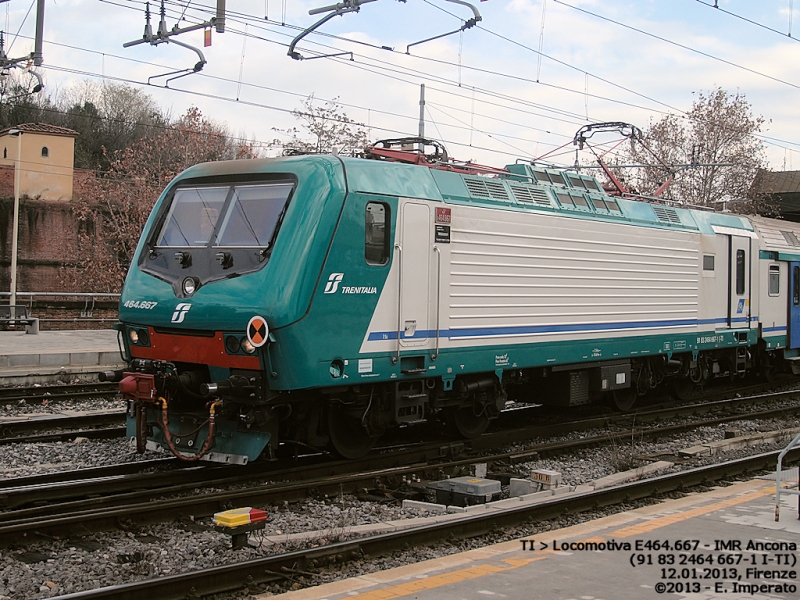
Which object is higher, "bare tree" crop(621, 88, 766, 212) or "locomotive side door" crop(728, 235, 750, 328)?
"bare tree" crop(621, 88, 766, 212)

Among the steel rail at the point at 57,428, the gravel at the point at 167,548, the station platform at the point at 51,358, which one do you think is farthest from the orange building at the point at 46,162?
the gravel at the point at 167,548

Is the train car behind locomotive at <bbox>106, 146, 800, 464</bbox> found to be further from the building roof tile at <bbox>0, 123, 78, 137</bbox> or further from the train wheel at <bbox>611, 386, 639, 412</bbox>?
the building roof tile at <bbox>0, 123, 78, 137</bbox>

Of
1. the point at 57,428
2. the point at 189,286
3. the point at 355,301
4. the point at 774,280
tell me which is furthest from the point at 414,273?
the point at 774,280

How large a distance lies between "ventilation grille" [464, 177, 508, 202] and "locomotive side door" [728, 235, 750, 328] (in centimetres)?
722

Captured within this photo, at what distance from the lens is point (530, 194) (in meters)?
11.7

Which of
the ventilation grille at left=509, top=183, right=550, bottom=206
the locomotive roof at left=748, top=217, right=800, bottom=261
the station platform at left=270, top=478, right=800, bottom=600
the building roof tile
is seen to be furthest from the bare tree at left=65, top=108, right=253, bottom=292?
the station platform at left=270, top=478, right=800, bottom=600

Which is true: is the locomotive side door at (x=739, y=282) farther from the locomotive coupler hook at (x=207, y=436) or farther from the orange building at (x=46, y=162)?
the orange building at (x=46, y=162)

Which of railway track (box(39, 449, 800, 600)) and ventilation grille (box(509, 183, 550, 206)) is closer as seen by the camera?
railway track (box(39, 449, 800, 600))

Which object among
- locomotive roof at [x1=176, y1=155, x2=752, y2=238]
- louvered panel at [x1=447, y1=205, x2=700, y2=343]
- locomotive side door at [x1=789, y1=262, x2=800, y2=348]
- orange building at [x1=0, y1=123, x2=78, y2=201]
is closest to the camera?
locomotive roof at [x1=176, y1=155, x2=752, y2=238]

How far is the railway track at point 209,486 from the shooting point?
7.23 m

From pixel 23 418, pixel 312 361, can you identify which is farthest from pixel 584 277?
pixel 23 418

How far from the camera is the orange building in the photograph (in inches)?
1619

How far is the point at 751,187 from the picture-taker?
39156mm

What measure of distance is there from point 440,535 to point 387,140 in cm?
580
